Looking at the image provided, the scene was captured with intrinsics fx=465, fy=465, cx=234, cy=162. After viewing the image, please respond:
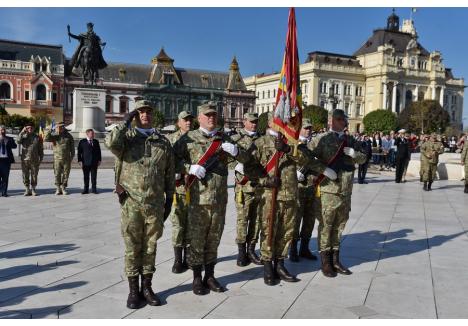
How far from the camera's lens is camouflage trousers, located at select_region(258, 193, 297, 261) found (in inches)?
216

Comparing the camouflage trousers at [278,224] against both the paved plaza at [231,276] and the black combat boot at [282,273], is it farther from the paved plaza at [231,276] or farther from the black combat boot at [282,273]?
the paved plaza at [231,276]

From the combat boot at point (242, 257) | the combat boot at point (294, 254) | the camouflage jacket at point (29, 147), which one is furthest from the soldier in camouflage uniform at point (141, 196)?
the camouflage jacket at point (29, 147)

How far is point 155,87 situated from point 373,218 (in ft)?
247

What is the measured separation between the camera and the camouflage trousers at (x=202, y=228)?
16.6 feet

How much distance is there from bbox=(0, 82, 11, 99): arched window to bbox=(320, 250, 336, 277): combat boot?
74.8m

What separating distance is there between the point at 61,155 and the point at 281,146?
8.83 metres

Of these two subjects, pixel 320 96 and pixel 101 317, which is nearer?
pixel 101 317

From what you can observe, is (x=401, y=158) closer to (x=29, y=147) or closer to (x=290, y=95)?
(x=29, y=147)

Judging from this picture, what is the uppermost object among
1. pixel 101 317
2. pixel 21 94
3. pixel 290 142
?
pixel 21 94

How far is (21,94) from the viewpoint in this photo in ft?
234

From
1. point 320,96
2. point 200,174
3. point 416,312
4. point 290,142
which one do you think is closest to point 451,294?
point 416,312

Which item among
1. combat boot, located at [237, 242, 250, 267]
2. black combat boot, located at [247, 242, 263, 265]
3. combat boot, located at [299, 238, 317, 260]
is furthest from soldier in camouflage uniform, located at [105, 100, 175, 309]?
combat boot, located at [299, 238, 317, 260]

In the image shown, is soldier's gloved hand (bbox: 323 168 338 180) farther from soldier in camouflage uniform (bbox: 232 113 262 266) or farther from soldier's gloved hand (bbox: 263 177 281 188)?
soldier in camouflage uniform (bbox: 232 113 262 266)
